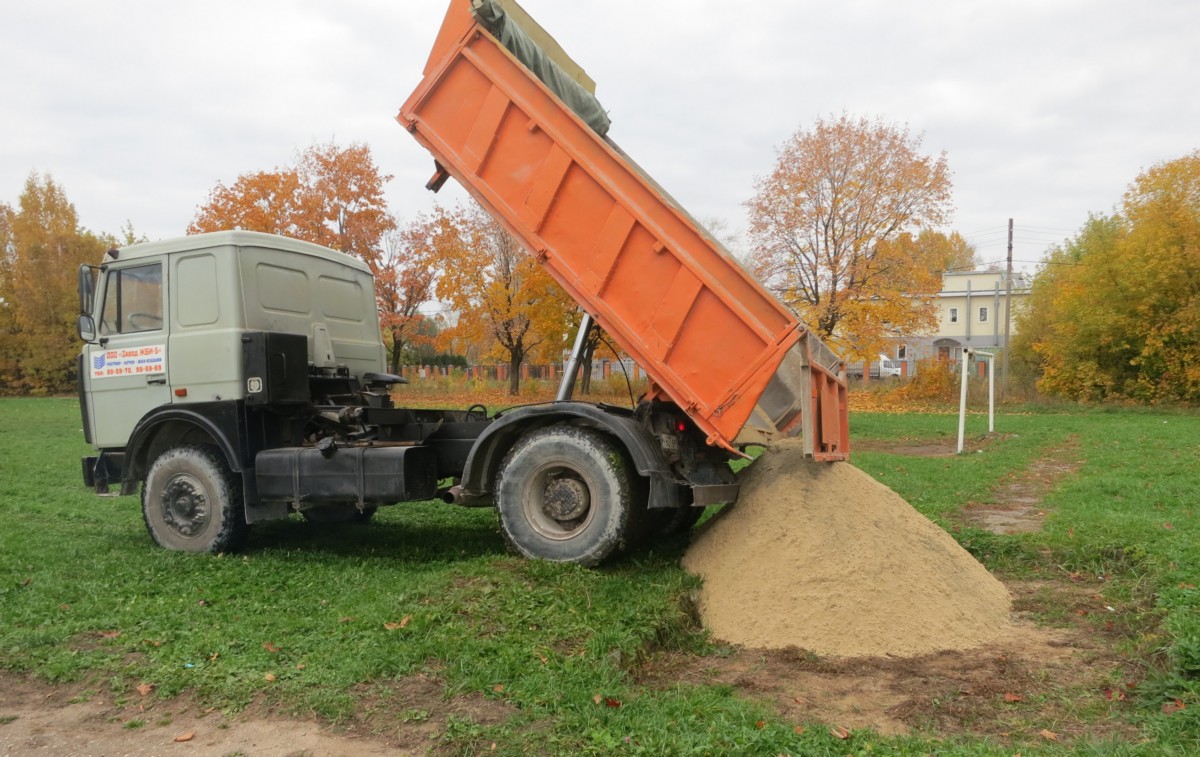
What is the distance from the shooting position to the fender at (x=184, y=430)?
711 cm

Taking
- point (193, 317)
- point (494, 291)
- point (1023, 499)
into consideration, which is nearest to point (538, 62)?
point (193, 317)

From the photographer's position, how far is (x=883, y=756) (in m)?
3.42

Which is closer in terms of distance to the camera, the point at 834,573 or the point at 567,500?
the point at 834,573

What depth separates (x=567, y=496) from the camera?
6207mm

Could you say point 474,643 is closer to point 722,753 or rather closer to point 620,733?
point 620,733

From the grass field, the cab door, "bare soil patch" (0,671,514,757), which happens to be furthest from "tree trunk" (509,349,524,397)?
"bare soil patch" (0,671,514,757)

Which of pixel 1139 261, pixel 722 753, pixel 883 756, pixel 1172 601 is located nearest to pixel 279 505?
pixel 722 753

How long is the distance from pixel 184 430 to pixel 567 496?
3903 mm

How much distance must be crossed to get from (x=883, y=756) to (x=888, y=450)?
13857 millimetres

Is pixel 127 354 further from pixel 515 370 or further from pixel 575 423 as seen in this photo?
pixel 515 370

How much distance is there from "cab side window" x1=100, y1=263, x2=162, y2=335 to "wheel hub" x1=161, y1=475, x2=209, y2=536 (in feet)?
4.70

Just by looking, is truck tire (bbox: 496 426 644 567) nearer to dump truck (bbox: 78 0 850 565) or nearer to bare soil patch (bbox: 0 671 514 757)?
dump truck (bbox: 78 0 850 565)

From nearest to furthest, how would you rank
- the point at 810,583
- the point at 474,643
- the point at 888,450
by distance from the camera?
the point at 474,643 → the point at 810,583 → the point at 888,450

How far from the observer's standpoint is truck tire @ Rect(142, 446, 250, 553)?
7.25 meters
